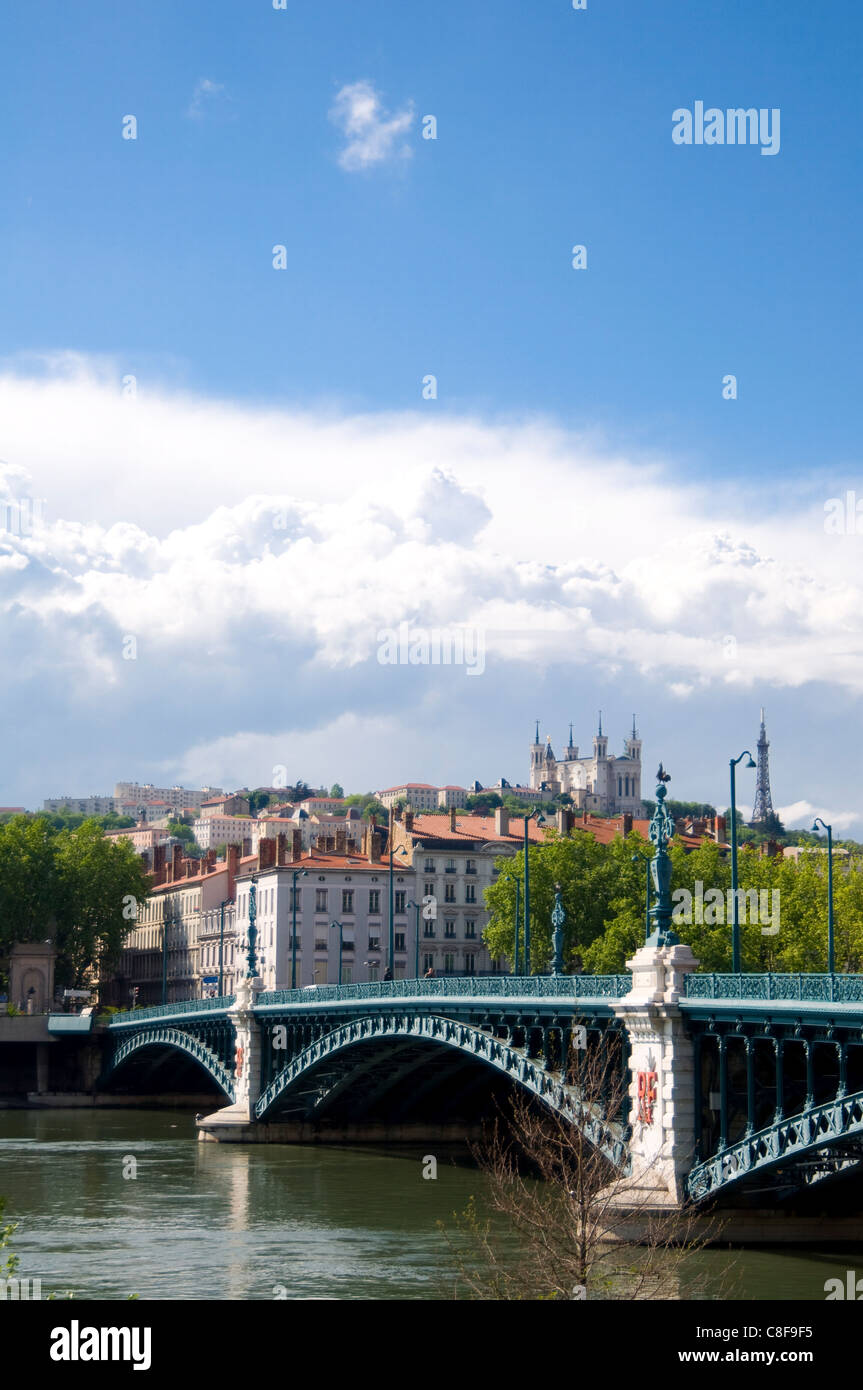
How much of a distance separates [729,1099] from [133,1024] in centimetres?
5746

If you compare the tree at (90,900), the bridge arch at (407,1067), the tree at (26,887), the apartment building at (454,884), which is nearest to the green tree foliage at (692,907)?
the bridge arch at (407,1067)

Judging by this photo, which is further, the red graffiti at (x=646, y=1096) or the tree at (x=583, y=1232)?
the red graffiti at (x=646, y=1096)

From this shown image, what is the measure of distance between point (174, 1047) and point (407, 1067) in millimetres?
24047

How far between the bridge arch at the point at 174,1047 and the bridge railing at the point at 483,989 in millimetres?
4033

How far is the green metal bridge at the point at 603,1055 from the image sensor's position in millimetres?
33688

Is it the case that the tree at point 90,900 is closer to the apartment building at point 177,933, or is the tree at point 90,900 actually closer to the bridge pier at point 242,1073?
the apartment building at point 177,933

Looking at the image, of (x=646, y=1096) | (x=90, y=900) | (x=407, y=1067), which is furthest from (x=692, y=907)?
(x=90, y=900)

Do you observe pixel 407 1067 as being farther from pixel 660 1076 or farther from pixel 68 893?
pixel 68 893

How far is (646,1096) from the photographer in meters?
38.6

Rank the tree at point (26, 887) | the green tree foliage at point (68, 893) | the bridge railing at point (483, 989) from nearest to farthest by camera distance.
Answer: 1. the bridge railing at point (483, 989)
2. the tree at point (26, 887)
3. the green tree foliage at point (68, 893)

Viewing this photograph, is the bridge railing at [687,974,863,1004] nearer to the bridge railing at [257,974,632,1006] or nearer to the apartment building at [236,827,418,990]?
the bridge railing at [257,974,632,1006]

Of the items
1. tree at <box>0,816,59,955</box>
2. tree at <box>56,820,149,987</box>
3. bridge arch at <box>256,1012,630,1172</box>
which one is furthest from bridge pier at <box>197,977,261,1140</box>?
tree at <box>56,820,149,987</box>

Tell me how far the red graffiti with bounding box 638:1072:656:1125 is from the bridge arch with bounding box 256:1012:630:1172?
1089 mm

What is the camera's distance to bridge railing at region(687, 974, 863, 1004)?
31.8 m
